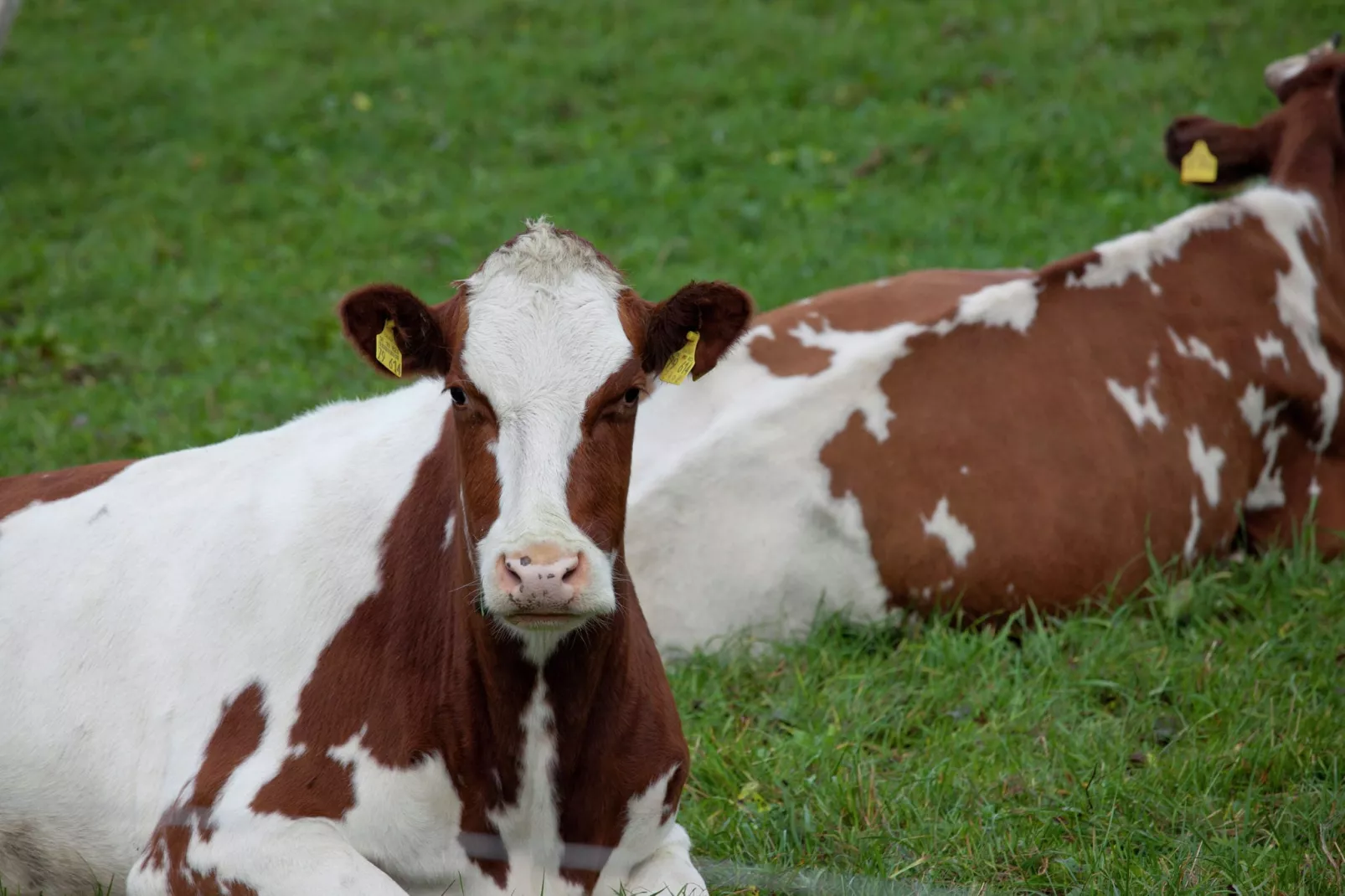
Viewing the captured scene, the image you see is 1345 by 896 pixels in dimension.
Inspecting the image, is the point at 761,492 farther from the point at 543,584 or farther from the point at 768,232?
the point at 768,232

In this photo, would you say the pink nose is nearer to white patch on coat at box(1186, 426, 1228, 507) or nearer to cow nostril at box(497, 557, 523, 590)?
cow nostril at box(497, 557, 523, 590)

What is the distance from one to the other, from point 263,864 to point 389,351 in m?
1.31

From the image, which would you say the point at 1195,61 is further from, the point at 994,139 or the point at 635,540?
the point at 635,540

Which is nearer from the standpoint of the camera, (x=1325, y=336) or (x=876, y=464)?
(x=876, y=464)

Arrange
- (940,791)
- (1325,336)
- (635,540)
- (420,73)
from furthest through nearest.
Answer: (420,73) < (1325,336) < (635,540) < (940,791)

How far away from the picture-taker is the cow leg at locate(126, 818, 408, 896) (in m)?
3.66

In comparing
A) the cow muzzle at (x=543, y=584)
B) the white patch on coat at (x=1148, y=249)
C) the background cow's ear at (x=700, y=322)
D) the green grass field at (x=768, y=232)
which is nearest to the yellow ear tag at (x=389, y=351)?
the background cow's ear at (x=700, y=322)

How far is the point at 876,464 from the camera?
236 inches

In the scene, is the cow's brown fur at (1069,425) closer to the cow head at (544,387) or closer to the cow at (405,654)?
the cow at (405,654)

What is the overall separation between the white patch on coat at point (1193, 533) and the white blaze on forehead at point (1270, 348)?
85 centimetres

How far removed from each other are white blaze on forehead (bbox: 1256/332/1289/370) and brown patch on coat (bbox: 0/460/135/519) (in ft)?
15.9

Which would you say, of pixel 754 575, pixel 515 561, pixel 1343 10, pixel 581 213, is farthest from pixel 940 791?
pixel 1343 10

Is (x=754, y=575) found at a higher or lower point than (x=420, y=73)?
lower

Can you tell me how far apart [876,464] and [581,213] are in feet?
18.9
